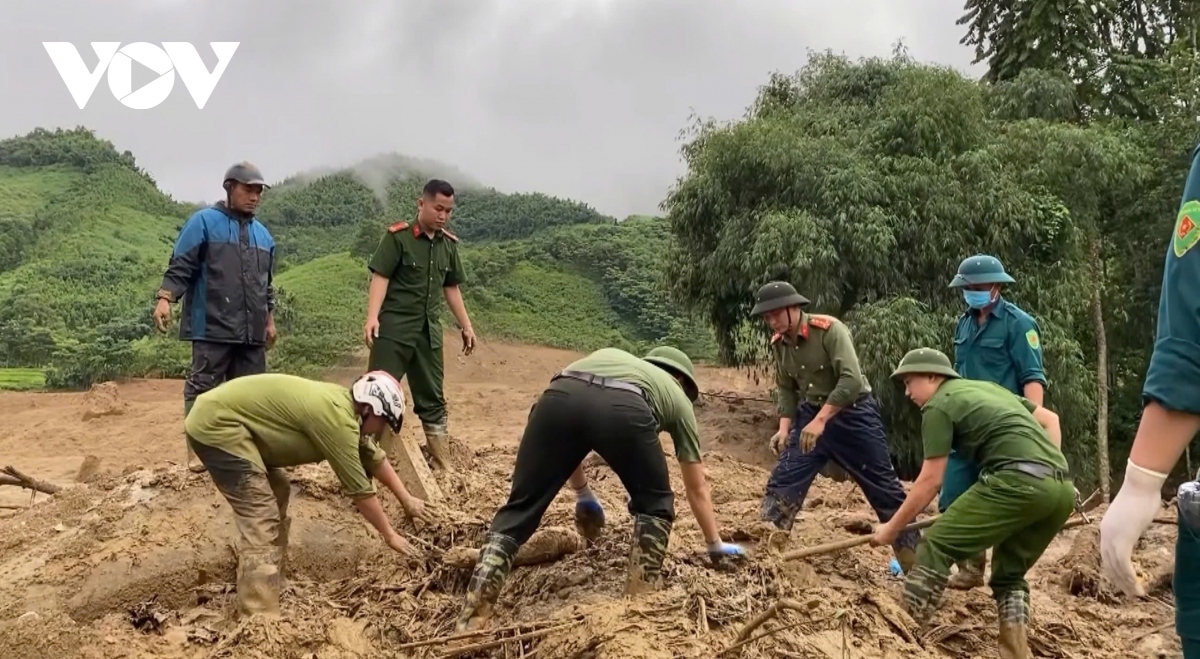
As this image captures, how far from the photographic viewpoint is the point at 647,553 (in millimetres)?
3807

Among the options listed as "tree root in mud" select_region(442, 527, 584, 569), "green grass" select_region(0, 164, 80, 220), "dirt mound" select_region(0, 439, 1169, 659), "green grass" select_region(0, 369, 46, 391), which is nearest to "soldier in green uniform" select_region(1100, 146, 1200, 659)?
"dirt mound" select_region(0, 439, 1169, 659)

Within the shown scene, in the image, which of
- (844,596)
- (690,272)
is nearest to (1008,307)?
(844,596)

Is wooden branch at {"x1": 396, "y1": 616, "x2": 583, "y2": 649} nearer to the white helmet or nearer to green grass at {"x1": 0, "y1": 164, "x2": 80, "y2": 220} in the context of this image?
the white helmet

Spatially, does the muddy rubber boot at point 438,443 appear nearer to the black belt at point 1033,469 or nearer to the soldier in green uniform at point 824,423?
the soldier in green uniform at point 824,423

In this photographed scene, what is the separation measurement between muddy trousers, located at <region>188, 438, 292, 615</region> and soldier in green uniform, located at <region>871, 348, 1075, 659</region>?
2.75 m

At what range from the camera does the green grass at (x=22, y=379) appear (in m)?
15.5

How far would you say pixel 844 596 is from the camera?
373cm

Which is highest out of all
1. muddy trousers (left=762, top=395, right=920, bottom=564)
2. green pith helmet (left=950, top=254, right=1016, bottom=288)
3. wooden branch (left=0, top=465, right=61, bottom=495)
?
green pith helmet (left=950, top=254, right=1016, bottom=288)

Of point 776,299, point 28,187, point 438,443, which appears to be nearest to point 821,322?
point 776,299

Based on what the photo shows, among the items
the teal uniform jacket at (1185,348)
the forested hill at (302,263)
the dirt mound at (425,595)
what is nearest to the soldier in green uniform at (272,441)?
the dirt mound at (425,595)

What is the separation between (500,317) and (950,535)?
54.5 ft

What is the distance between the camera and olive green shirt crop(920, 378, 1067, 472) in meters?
3.73

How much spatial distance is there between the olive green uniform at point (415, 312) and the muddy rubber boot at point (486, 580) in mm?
2028

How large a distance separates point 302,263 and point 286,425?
2098cm
